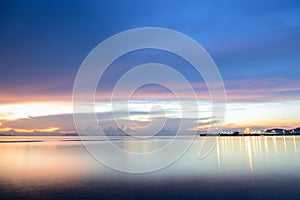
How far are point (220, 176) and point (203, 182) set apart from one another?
3504 mm

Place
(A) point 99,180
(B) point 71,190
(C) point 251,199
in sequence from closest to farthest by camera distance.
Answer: (C) point 251,199 < (B) point 71,190 < (A) point 99,180

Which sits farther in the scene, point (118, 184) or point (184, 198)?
point (118, 184)

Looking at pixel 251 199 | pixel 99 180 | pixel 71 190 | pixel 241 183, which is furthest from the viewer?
pixel 99 180

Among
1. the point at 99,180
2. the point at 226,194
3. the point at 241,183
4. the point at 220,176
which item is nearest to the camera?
the point at 226,194

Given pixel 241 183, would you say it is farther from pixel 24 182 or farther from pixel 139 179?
pixel 24 182

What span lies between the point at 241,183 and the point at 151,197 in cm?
817

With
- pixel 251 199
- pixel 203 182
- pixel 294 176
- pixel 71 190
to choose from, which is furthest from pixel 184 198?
pixel 294 176

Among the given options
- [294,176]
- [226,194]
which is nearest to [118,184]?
[226,194]

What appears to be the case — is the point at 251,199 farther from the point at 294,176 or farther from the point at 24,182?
the point at 24,182

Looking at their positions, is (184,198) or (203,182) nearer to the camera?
(184,198)

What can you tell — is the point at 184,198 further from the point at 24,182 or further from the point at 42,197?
the point at 24,182

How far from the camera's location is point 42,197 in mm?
16969

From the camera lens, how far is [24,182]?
22.5 metres

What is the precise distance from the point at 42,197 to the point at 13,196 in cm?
189
